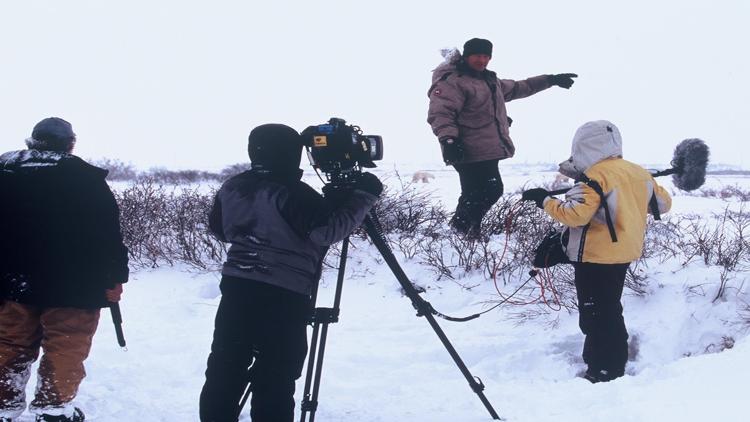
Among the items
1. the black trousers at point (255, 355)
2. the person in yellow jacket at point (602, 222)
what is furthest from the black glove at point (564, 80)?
the black trousers at point (255, 355)

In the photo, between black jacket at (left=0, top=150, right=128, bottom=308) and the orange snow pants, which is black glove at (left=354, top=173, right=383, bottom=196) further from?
the orange snow pants

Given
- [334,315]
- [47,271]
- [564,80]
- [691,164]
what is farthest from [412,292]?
[564,80]

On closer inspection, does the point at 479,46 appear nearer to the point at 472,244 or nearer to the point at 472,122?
the point at 472,122

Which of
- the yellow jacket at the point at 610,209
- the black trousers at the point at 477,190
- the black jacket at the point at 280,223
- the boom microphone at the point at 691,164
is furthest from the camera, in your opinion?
the black trousers at the point at 477,190

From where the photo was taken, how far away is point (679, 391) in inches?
100

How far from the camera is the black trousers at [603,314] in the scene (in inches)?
133

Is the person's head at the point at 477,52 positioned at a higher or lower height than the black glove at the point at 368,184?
higher

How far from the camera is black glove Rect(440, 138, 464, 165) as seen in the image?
5.23m

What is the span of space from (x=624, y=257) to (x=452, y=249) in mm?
2443

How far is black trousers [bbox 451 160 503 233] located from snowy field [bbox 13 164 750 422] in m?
0.66

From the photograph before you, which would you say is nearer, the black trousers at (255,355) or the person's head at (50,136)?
the black trousers at (255,355)

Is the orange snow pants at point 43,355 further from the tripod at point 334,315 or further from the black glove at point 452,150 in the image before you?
the black glove at point 452,150

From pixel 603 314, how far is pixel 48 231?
3032mm

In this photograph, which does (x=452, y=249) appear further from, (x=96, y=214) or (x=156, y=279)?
(x=96, y=214)
